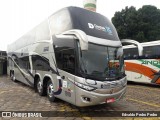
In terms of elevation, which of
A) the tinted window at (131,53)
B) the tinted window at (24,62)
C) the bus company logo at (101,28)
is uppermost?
the bus company logo at (101,28)

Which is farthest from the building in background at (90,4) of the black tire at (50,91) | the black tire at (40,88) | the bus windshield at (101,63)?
the bus windshield at (101,63)

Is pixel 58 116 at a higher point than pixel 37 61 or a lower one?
lower

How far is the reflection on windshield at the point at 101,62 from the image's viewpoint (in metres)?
7.07

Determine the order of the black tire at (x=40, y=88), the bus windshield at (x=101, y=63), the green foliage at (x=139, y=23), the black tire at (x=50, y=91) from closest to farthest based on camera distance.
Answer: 1. the bus windshield at (x=101, y=63)
2. the black tire at (x=50, y=91)
3. the black tire at (x=40, y=88)
4. the green foliage at (x=139, y=23)

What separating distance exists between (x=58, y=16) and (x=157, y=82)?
9660 millimetres

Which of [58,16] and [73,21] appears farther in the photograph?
[58,16]

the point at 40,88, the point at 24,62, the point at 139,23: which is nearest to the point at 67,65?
the point at 40,88

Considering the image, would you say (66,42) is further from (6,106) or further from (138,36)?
(138,36)

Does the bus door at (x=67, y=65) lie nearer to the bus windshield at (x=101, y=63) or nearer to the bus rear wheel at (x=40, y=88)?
the bus windshield at (x=101, y=63)

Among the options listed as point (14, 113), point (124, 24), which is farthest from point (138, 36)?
point (14, 113)

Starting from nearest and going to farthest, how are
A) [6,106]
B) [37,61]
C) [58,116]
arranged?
[58,116] < [6,106] < [37,61]

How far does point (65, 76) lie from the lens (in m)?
7.77

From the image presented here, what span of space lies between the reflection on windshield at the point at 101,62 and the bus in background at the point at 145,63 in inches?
265

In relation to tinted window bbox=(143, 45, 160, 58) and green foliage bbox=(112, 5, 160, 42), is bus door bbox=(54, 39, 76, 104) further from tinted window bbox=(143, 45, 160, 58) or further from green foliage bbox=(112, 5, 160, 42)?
green foliage bbox=(112, 5, 160, 42)
